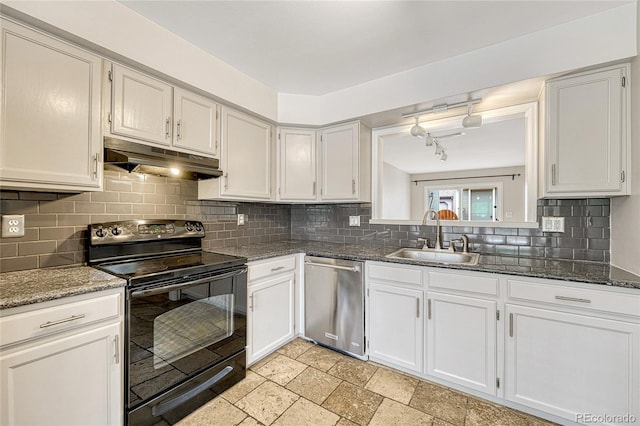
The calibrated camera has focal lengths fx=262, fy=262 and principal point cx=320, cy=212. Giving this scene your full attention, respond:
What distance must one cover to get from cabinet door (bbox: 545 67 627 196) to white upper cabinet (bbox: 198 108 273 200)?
87.6 inches

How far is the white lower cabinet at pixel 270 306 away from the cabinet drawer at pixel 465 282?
1.21 m

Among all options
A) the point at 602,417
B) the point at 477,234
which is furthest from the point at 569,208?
the point at 602,417

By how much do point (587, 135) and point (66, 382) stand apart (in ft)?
10.2

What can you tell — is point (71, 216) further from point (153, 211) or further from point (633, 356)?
point (633, 356)

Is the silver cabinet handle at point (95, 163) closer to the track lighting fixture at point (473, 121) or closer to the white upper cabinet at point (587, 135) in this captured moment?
the track lighting fixture at point (473, 121)

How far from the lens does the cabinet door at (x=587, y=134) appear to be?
1.60 meters

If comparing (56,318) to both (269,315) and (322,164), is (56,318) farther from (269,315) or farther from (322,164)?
(322,164)

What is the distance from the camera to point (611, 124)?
1.61 m

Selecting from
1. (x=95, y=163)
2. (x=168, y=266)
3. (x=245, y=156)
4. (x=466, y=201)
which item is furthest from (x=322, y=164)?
(x=95, y=163)

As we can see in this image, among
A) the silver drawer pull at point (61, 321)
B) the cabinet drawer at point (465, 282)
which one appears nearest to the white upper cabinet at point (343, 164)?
the cabinet drawer at point (465, 282)

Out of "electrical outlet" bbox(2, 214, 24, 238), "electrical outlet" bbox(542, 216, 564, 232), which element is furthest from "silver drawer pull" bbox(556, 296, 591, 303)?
"electrical outlet" bbox(2, 214, 24, 238)

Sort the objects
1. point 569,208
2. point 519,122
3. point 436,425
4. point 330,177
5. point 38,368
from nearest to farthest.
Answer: point 38,368
point 436,425
point 569,208
point 519,122
point 330,177

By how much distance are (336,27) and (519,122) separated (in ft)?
5.68

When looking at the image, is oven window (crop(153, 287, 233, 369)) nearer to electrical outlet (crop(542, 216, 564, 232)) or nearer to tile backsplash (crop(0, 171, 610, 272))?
tile backsplash (crop(0, 171, 610, 272))
